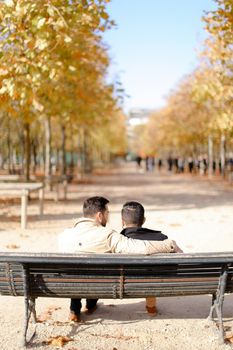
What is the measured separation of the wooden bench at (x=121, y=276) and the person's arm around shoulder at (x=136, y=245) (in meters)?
0.24

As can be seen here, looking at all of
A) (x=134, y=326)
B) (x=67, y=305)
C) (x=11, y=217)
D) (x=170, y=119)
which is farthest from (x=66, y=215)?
(x=170, y=119)

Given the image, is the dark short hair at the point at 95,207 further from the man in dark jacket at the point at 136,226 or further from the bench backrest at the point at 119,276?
the bench backrest at the point at 119,276

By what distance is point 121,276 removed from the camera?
4754 mm

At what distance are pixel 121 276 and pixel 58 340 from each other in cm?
80

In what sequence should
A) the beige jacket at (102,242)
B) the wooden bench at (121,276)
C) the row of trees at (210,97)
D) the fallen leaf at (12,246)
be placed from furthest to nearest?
the row of trees at (210,97)
the fallen leaf at (12,246)
the beige jacket at (102,242)
the wooden bench at (121,276)

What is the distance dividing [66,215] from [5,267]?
998cm

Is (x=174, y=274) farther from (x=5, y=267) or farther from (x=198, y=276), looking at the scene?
(x=5, y=267)

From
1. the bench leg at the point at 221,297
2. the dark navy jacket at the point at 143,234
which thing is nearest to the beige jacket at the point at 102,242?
the dark navy jacket at the point at 143,234

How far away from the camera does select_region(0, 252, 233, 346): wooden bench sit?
15.1ft

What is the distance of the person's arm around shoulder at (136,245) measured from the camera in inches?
196

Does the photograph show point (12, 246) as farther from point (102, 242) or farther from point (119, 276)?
point (119, 276)

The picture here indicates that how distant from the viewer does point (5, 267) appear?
4770 mm

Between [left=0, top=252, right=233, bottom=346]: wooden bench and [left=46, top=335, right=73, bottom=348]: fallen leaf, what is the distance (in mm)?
242

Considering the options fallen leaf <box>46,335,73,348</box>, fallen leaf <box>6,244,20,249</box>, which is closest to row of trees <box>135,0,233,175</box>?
fallen leaf <box>6,244,20,249</box>
